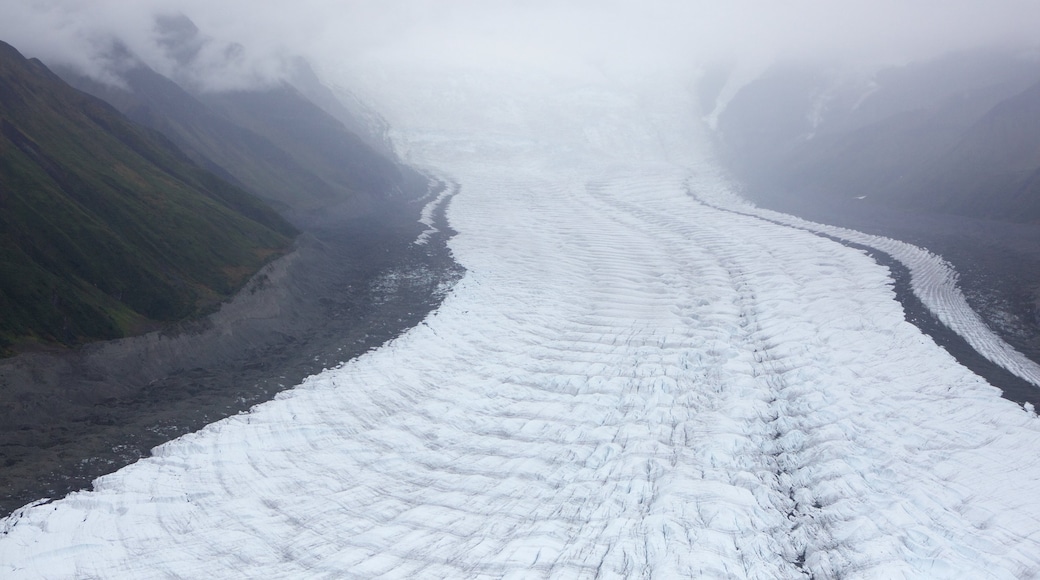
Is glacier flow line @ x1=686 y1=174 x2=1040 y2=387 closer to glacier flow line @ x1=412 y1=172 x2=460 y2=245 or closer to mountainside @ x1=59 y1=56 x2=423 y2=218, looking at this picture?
glacier flow line @ x1=412 y1=172 x2=460 y2=245

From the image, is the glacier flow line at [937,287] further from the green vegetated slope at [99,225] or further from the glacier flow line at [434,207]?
the green vegetated slope at [99,225]

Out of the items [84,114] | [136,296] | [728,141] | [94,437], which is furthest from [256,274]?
[728,141]

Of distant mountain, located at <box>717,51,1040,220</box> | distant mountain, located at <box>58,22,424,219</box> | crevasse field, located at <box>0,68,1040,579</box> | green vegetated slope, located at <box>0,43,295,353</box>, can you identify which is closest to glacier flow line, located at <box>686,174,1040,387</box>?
crevasse field, located at <box>0,68,1040,579</box>

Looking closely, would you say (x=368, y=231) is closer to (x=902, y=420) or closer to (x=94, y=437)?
(x=94, y=437)

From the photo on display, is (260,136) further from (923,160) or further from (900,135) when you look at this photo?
(900,135)

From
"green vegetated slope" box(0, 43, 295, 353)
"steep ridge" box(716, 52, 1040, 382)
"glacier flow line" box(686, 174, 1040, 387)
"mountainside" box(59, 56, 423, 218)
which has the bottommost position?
"mountainside" box(59, 56, 423, 218)
